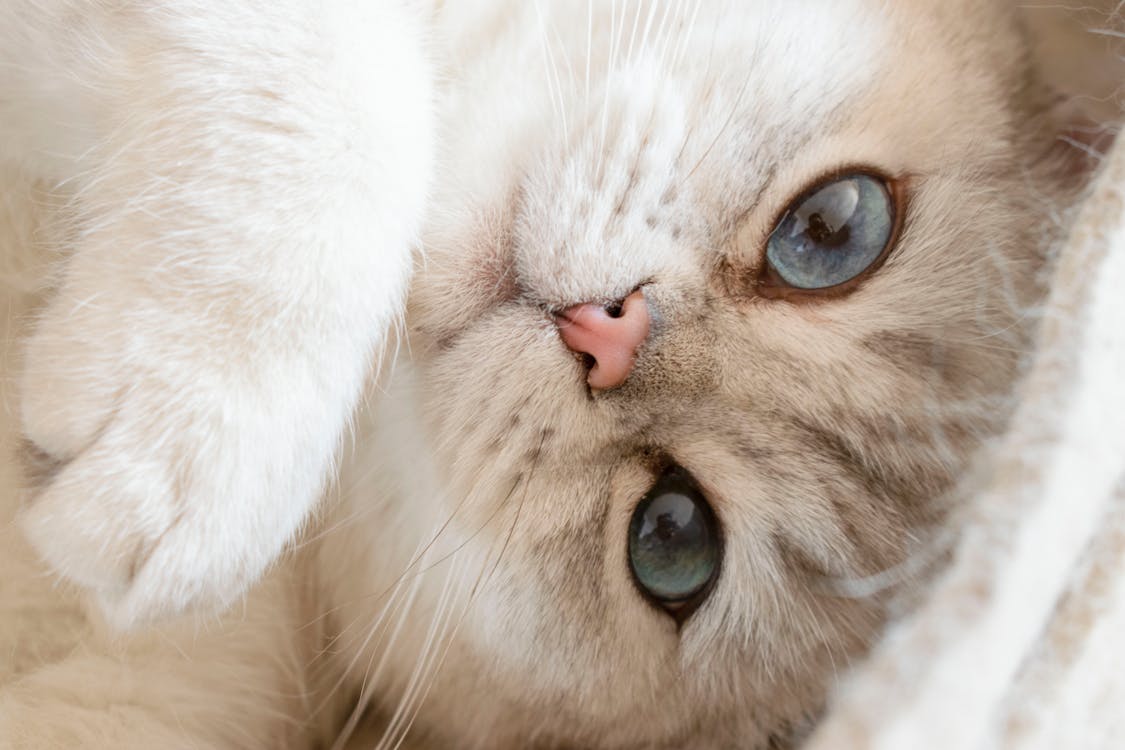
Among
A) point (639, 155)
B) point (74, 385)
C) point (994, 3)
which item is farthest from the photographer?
point (994, 3)

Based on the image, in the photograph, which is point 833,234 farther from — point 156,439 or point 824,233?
point 156,439

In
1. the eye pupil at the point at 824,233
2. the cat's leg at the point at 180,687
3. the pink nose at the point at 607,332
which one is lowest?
the cat's leg at the point at 180,687

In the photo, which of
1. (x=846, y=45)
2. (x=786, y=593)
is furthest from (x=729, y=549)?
(x=846, y=45)

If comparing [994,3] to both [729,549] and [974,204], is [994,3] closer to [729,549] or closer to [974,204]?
[974,204]

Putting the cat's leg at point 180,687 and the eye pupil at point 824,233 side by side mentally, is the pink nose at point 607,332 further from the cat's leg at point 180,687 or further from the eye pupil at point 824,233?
the cat's leg at point 180,687

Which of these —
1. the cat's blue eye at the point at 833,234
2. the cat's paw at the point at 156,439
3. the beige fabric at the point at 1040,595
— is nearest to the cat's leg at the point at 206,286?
the cat's paw at the point at 156,439

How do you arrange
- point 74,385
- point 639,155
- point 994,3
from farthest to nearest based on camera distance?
point 994,3, point 639,155, point 74,385

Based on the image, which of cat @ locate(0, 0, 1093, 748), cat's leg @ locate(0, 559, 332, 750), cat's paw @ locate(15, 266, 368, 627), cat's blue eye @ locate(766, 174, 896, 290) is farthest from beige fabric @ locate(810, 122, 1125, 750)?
cat's leg @ locate(0, 559, 332, 750)

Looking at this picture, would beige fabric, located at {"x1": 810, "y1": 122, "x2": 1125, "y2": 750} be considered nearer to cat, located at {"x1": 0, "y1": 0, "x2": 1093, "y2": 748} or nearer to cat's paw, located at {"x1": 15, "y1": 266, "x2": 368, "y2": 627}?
cat, located at {"x1": 0, "y1": 0, "x2": 1093, "y2": 748}
